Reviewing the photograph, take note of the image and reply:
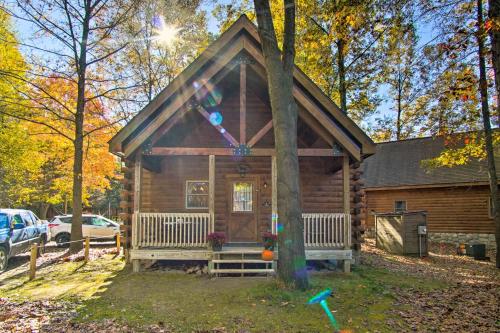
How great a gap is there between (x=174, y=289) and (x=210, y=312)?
1.89m

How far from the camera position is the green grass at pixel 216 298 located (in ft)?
18.0

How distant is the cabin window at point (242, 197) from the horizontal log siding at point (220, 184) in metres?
0.33

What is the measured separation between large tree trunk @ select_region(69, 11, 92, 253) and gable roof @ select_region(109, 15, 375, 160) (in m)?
4.73

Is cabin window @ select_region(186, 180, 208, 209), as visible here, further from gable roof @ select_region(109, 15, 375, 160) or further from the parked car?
the parked car

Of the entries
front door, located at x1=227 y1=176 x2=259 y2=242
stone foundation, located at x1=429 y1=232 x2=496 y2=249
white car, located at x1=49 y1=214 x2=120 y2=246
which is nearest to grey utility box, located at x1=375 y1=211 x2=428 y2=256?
stone foundation, located at x1=429 y1=232 x2=496 y2=249

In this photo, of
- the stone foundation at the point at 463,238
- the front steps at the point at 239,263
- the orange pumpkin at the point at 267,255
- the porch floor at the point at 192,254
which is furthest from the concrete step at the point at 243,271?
the stone foundation at the point at 463,238

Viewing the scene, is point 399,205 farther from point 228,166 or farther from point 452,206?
point 228,166

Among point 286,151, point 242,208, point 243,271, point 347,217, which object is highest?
point 286,151

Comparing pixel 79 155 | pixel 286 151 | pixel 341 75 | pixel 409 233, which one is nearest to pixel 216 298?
pixel 286 151

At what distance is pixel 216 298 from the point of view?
266 inches

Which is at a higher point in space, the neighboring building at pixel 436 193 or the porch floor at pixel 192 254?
the neighboring building at pixel 436 193

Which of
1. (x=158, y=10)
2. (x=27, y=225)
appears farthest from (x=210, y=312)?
(x=158, y=10)

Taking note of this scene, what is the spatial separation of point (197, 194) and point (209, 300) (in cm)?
546

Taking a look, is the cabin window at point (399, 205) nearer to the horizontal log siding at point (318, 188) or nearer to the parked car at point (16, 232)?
the horizontal log siding at point (318, 188)
